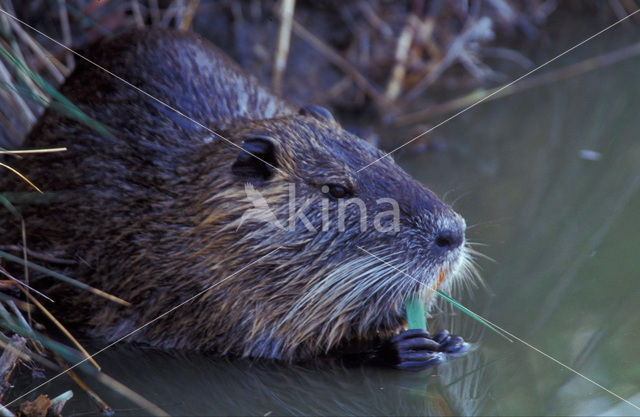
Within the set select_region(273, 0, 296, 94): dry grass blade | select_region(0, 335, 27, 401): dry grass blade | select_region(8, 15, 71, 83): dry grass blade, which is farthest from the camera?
select_region(273, 0, 296, 94): dry grass blade

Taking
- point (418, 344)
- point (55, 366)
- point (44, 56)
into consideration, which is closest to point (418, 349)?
point (418, 344)

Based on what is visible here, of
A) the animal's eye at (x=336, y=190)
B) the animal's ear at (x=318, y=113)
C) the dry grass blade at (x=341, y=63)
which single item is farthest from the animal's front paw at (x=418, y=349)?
the dry grass blade at (x=341, y=63)

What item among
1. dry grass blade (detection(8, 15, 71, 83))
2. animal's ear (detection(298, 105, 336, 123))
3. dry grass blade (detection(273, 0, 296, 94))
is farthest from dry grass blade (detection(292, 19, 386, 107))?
animal's ear (detection(298, 105, 336, 123))

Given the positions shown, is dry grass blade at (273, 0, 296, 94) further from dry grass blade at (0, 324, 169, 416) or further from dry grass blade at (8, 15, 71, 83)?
dry grass blade at (0, 324, 169, 416)

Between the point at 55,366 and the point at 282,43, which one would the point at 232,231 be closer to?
the point at 55,366

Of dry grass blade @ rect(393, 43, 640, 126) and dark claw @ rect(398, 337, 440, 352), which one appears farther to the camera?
dry grass blade @ rect(393, 43, 640, 126)

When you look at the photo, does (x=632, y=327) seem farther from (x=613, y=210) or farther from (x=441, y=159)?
(x=441, y=159)
